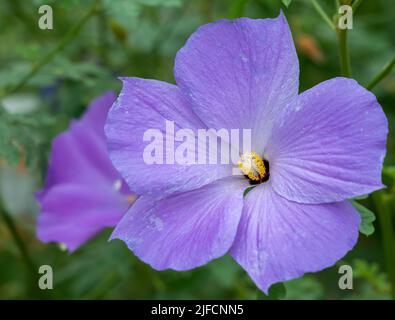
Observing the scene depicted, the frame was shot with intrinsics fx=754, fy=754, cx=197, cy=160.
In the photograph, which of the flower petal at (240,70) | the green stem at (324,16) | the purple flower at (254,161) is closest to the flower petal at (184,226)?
the purple flower at (254,161)

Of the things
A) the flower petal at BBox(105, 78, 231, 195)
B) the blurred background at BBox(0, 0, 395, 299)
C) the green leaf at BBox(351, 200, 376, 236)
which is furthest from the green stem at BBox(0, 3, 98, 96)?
the green leaf at BBox(351, 200, 376, 236)

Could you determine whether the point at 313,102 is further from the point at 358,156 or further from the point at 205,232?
the point at 205,232

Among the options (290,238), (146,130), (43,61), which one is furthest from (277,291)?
(43,61)

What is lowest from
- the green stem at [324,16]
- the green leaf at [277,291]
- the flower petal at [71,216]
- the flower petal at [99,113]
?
the green leaf at [277,291]

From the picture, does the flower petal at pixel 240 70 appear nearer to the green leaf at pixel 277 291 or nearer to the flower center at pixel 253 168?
the flower center at pixel 253 168

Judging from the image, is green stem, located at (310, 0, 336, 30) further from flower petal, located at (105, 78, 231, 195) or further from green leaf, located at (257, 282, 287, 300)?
green leaf, located at (257, 282, 287, 300)

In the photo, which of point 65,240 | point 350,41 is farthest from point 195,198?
point 350,41
